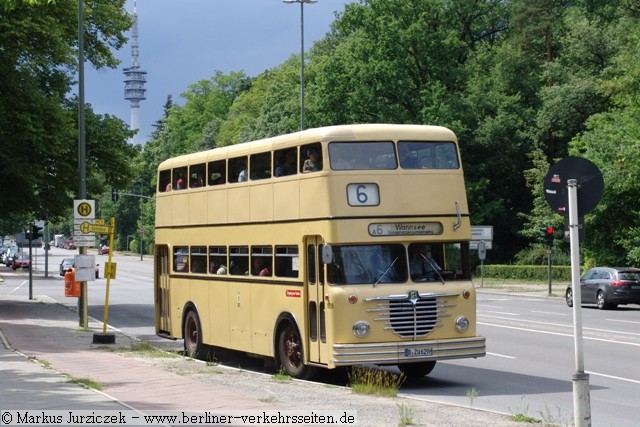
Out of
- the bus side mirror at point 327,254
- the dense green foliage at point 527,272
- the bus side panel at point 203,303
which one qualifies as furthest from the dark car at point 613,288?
the bus side mirror at point 327,254

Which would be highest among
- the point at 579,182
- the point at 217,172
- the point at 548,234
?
the point at 217,172

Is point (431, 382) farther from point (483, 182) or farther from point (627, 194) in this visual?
point (483, 182)

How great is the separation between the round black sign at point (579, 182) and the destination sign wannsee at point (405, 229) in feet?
20.6

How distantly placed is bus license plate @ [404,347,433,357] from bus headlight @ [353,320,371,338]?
657 mm

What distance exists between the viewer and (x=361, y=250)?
18.0 metres

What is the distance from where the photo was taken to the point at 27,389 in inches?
621

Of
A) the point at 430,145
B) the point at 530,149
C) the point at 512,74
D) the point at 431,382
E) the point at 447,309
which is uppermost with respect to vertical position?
the point at 512,74

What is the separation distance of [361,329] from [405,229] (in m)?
1.74

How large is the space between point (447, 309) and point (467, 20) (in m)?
64.3

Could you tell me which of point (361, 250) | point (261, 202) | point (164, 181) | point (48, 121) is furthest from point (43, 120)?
point (361, 250)

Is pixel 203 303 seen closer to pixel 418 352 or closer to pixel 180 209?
pixel 180 209

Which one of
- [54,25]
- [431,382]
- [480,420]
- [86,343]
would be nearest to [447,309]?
[431,382]

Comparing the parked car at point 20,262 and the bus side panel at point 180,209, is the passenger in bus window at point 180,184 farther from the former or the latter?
the parked car at point 20,262

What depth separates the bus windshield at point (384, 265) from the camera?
1786cm
